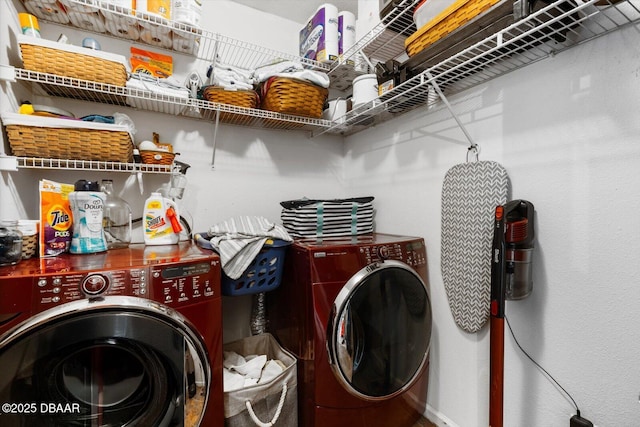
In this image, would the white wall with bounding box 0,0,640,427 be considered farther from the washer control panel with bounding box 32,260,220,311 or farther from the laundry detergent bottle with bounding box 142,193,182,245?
the washer control panel with bounding box 32,260,220,311

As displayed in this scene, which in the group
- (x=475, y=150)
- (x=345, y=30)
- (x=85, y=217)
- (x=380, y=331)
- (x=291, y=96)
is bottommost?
(x=380, y=331)

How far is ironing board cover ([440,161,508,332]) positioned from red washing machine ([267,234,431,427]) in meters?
0.13

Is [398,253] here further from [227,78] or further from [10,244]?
[10,244]

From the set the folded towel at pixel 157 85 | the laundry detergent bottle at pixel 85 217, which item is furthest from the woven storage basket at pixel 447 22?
the laundry detergent bottle at pixel 85 217

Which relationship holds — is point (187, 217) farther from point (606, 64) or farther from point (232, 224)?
point (606, 64)

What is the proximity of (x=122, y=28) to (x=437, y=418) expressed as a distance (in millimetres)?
2478

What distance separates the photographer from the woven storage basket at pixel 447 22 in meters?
0.93

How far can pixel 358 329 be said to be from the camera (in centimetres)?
125

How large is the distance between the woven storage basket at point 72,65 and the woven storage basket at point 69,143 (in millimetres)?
223

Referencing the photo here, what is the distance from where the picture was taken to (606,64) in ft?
2.94

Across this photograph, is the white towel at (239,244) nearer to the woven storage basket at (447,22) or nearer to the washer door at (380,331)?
the washer door at (380,331)

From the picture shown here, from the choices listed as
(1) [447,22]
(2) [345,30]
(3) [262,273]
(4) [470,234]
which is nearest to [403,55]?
(2) [345,30]

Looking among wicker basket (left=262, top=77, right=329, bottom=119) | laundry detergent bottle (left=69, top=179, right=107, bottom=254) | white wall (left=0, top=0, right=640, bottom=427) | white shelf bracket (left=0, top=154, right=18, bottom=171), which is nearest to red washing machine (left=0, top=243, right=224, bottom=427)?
laundry detergent bottle (left=69, top=179, right=107, bottom=254)

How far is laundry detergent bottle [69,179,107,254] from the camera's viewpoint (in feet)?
3.67
